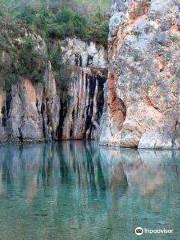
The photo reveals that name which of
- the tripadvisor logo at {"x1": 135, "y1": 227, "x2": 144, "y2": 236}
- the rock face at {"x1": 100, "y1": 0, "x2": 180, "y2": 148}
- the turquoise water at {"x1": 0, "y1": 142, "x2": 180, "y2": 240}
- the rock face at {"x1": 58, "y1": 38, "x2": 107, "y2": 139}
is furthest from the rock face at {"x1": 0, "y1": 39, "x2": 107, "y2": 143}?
the tripadvisor logo at {"x1": 135, "y1": 227, "x2": 144, "y2": 236}

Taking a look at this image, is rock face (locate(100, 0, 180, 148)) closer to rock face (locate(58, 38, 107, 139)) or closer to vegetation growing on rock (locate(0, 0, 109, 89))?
vegetation growing on rock (locate(0, 0, 109, 89))

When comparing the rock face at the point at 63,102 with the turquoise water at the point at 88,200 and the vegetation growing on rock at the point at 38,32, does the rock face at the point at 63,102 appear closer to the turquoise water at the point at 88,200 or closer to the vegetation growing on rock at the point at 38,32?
the vegetation growing on rock at the point at 38,32

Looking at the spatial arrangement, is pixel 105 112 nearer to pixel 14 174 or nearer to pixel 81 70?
pixel 81 70

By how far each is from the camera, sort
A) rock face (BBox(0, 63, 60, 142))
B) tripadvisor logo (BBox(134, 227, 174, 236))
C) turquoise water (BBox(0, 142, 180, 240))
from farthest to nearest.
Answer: rock face (BBox(0, 63, 60, 142)), turquoise water (BBox(0, 142, 180, 240)), tripadvisor logo (BBox(134, 227, 174, 236))

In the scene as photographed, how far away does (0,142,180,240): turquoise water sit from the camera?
10086mm

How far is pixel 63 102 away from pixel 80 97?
1.64 m

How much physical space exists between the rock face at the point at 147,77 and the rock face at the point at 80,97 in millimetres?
11732

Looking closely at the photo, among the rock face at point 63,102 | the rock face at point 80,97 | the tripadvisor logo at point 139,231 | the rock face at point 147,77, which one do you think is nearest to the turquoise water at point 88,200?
the tripadvisor logo at point 139,231

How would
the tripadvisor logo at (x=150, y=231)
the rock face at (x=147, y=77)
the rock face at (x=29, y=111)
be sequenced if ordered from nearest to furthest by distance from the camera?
1. the tripadvisor logo at (x=150, y=231)
2. the rock face at (x=147, y=77)
3. the rock face at (x=29, y=111)

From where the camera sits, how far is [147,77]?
3216 centimetres

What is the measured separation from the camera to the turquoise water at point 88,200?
1009 cm

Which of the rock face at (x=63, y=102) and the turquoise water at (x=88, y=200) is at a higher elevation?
the turquoise water at (x=88, y=200)

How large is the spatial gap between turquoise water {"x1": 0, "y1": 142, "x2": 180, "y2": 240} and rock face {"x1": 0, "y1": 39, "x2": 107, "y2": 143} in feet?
60.7

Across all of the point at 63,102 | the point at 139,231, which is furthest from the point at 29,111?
the point at 139,231
